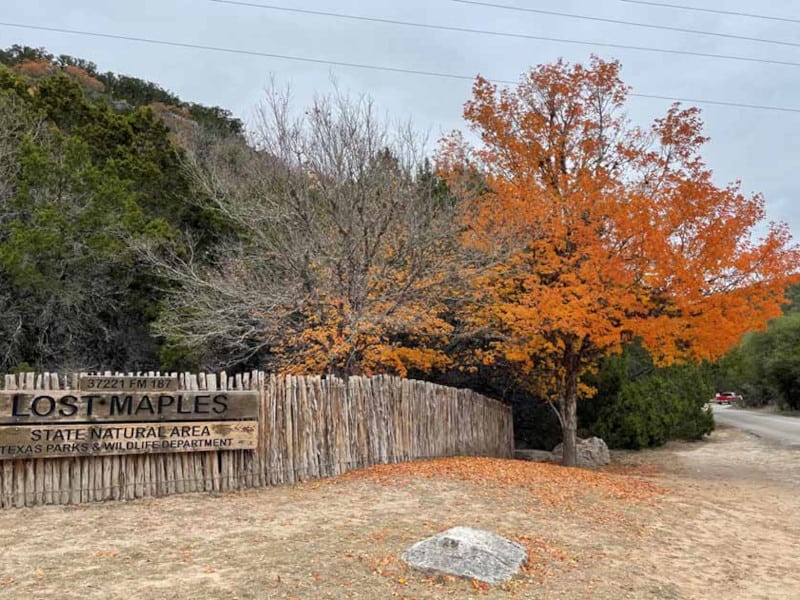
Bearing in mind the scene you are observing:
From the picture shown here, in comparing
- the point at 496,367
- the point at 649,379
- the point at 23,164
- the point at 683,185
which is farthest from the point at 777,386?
the point at 23,164

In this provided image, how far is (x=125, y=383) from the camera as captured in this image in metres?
7.56

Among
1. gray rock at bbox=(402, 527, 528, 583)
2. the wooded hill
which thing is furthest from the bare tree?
gray rock at bbox=(402, 527, 528, 583)

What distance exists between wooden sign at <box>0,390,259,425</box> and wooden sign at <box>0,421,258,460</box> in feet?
0.26

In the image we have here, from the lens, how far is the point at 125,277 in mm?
15961

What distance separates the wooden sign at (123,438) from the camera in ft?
22.7

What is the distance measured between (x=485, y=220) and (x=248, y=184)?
501cm

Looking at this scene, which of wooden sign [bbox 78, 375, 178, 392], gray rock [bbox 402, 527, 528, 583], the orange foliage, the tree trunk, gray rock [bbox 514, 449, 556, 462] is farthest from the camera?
gray rock [bbox 514, 449, 556, 462]

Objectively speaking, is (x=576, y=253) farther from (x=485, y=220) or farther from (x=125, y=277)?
(x=125, y=277)

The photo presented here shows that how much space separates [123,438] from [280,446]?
1955 mm

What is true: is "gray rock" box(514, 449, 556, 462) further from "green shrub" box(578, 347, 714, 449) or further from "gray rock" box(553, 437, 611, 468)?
"green shrub" box(578, 347, 714, 449)

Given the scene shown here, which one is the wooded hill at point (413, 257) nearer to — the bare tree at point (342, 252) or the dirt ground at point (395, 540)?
the bare tree at point (342, 252)

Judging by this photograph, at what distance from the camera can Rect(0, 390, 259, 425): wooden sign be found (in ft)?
22.9

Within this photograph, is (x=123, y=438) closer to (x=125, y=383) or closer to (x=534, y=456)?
(x=125, y=383)

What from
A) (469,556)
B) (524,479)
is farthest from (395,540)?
(524,479)
